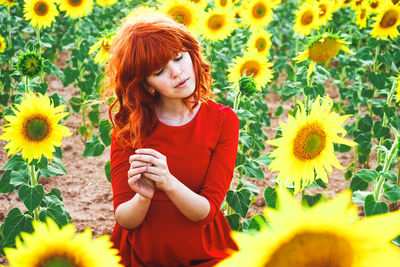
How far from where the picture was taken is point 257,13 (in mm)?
3305

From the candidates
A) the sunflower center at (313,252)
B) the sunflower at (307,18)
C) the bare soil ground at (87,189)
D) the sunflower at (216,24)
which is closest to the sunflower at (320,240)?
the sunflower center at (313,252)

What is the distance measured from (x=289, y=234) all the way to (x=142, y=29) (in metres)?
1.01

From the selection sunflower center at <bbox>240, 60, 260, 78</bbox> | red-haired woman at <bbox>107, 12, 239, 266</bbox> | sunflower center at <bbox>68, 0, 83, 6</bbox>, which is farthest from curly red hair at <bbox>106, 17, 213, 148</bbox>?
sunflower center at <bbox>68, 0, 83, 6</bbox>

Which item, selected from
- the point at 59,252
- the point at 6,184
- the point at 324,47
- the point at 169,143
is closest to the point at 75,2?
the point at 6,184

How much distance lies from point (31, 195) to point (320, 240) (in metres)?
1.63

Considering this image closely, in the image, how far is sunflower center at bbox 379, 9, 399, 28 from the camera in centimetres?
250

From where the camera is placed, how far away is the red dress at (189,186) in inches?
50.5

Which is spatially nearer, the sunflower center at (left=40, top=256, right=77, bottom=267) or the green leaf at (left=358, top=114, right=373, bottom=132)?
the sunflower center at (left=40, top=256, right=77, bottom=267)

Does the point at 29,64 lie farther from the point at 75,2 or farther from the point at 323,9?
the point at 323,9

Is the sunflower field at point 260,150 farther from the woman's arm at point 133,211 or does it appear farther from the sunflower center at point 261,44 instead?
Result: the woman's arm at point 133,211

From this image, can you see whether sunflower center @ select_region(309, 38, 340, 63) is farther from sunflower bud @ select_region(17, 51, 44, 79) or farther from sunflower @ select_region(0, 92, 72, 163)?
sunflower bud @ select_region(17, 51, 44, 79)

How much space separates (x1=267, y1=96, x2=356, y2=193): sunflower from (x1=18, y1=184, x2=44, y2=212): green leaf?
3.52ft

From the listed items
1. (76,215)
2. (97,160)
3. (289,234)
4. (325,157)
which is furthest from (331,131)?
(97,160)

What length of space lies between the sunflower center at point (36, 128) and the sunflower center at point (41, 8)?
1702mm
